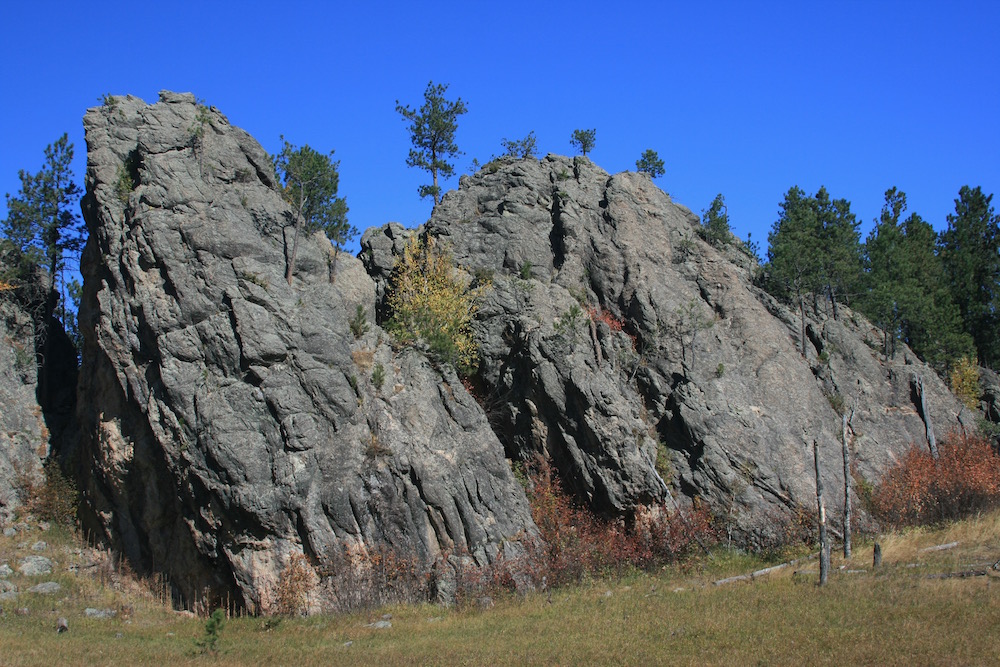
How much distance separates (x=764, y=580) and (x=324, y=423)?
17302mm

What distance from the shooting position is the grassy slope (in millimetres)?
19438

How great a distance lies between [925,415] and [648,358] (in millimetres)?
16016

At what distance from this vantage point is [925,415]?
1586 inches

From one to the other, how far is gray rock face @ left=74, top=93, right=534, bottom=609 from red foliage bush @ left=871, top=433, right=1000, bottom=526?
1725 cm

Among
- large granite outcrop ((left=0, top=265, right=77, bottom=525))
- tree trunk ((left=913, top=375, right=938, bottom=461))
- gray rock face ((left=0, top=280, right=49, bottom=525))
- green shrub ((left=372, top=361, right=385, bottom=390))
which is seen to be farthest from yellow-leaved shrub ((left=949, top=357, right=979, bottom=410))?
gray rock face ((left=0, top=280, right=49, bottom=525))

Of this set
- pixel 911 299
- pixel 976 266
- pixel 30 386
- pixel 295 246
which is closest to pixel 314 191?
pixel 295 246

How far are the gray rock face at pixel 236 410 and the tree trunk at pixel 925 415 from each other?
23.0 m

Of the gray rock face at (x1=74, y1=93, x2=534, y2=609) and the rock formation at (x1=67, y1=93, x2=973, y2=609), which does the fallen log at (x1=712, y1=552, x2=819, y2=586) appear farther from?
the gray rock face at (x1=74, y1=93, x2=534, y2=609)

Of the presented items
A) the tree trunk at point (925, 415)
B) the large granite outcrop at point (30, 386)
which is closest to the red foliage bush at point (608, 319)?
the tree trunk at point (925, 415)

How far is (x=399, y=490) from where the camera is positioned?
94.1 ft


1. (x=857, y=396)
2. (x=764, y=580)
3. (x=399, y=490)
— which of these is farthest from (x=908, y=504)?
(x=399, y=490)

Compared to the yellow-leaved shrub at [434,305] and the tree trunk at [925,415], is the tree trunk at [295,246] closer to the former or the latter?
the yellow-leaved shrub at [434,305]

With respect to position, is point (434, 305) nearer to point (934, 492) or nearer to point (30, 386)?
point (30, 386)

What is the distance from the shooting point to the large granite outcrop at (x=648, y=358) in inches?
1307
